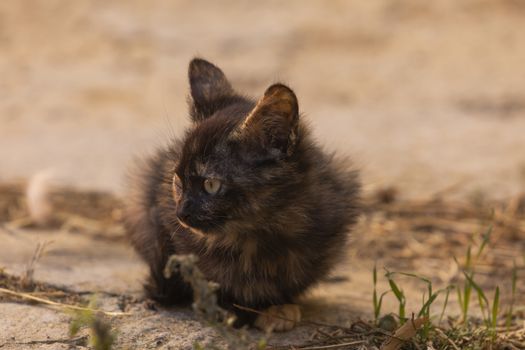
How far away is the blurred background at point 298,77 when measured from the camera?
7617 millimetres

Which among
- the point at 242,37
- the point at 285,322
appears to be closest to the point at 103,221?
the point at 285,322

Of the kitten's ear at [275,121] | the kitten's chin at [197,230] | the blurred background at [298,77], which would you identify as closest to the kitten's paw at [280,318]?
the kitten's chin at [197,230]

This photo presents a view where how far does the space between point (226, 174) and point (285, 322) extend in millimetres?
709

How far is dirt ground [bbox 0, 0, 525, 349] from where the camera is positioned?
4.45 meters

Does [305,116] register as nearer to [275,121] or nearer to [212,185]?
[275,121]

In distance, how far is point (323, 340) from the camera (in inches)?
133

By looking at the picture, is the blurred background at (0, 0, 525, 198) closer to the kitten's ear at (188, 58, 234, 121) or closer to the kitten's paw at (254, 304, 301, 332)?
the kitten's ear at (188, 58, 234, 121)

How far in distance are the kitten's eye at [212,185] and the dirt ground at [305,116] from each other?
58 cm

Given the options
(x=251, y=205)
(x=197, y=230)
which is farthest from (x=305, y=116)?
(x=197, y=230)

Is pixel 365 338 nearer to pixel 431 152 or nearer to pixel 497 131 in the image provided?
pixel 431 152

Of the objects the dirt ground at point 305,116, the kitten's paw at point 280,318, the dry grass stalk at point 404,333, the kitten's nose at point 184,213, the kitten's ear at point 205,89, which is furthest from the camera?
the dirt ground at point 305,116

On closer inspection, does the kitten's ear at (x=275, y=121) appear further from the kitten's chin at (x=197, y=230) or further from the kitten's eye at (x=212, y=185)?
the kitten's chin at (x=197, y=230)

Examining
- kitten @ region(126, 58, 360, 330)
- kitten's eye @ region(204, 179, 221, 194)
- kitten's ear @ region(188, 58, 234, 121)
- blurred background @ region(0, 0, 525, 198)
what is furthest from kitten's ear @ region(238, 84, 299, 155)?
blurred background @ region(0, 0, 525, 198)

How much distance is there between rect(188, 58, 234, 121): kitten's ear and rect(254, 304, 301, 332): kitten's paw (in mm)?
957
